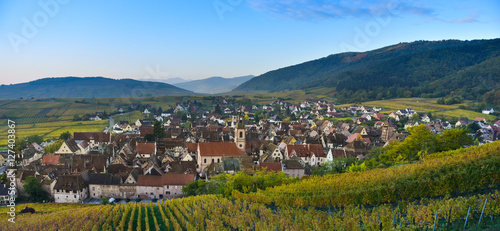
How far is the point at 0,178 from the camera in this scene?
53625 millimetres

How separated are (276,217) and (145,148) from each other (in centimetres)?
4689

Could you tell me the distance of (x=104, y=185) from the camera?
4556 centimetres

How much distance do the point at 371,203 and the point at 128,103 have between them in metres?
163

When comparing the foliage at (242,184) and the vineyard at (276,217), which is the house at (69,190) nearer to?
the vineyard at (276,217)

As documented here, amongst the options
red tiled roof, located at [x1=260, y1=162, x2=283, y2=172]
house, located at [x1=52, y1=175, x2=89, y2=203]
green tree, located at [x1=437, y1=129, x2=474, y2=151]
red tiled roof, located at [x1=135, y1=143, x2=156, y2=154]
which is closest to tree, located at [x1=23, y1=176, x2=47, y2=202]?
house, located at [x1=52, y1=175, x2=89, y2=203]

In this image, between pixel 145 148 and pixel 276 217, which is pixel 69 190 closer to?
pixel 145 148

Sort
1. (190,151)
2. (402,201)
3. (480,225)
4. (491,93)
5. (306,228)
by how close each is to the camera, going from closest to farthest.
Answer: (480,225), (306,228), (402,201), (190,151), (491,93)

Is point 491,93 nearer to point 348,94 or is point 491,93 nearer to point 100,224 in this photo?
point 348,94

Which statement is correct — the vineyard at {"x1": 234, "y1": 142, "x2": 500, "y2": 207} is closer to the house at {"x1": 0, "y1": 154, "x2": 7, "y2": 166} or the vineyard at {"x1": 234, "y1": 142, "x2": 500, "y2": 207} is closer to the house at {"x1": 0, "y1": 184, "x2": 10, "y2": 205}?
the house at {"x1": 0, "y1": 184, "x2": 10, "y2": 205}

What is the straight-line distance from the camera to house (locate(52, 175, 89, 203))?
4378 cm

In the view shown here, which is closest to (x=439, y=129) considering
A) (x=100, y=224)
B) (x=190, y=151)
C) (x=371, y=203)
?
(x=190, y=151)

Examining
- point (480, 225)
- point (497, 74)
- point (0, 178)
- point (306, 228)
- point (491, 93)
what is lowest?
point (0, 178)

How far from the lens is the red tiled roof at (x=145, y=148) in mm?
62594

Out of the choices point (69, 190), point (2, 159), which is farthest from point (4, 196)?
point (2, 159)
